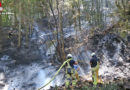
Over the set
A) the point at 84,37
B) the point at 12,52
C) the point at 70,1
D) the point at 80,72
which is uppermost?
the point at 70,1

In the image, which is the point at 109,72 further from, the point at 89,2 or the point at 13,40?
the point at 13,40

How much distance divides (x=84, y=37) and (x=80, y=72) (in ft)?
13.3

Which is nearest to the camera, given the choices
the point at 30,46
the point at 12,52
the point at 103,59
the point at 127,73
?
the point at 127,73

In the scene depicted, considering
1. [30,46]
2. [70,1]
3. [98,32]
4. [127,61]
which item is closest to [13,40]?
[30,46]

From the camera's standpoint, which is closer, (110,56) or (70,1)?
(110,56)

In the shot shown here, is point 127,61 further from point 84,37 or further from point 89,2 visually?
point 89,2

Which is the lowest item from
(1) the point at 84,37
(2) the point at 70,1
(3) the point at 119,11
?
(1) the point at 84,37

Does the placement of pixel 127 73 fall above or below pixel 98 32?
below

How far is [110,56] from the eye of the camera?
1161 cm

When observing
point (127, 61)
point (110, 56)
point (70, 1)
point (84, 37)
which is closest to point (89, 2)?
point (70, 1)

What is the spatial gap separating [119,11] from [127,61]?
11.4ft

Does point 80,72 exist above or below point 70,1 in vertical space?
below

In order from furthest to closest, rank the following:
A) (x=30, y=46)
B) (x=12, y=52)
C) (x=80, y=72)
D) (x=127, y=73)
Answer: (x=30, y=46) → (x=12, y=52) → (x=80, y=72) → (x=127, y=73)

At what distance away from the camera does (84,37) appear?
13.7m
